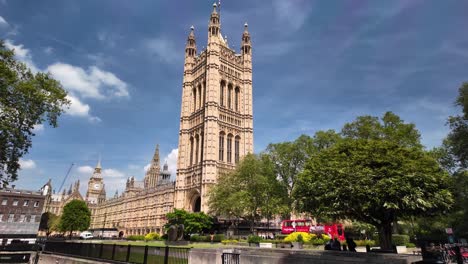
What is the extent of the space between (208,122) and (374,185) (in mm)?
48321

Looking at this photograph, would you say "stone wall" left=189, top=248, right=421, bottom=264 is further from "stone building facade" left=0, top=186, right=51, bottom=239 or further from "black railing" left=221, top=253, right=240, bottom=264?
"stone building facade" left=0, top=186, right=51, bottom=239

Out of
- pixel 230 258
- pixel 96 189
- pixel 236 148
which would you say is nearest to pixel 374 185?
pixel 230 258

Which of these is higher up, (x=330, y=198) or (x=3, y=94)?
(x=3, y=94)

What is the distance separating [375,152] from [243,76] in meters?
57.9

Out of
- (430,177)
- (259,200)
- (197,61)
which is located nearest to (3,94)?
(430,177)

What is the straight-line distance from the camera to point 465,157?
83.4 feet

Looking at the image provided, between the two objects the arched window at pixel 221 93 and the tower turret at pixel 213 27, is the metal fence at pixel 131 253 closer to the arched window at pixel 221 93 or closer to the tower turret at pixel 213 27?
the arched window at pixel 221 93

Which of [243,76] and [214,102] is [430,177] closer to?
[214,102]

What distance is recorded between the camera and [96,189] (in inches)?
5886

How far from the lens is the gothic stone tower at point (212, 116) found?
62.5 metres

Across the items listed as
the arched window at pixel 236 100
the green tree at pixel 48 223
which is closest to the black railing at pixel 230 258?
the arched window at pixel 236 100

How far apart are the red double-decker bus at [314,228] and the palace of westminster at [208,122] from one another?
1913cm

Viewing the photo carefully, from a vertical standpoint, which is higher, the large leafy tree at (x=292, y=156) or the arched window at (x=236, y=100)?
the arched window at (x=236, y=100)

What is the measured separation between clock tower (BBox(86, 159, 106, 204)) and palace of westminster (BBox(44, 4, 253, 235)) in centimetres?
7210
